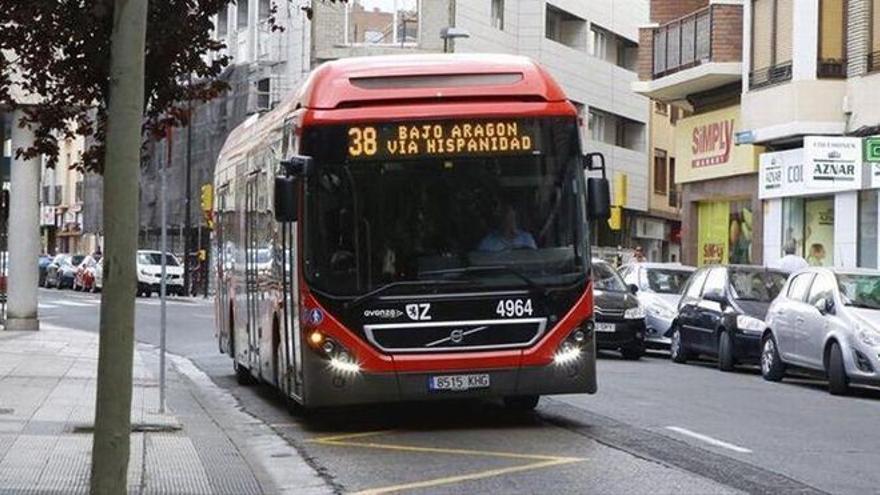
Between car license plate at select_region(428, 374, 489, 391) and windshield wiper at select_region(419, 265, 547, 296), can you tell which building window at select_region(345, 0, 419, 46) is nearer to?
windshield wiper at select_region(419, 265, 547, 296)

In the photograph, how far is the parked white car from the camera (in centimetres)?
5472

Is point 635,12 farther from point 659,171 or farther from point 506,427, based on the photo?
point 506,427

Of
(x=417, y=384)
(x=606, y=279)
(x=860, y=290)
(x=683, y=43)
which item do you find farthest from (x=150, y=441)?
(x=683, y=43)

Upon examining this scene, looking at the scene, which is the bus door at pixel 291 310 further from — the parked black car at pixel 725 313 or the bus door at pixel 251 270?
the parked black car at pixel 725 313

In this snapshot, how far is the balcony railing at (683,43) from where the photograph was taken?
115ft

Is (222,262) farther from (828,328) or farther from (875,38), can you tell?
(875,38)

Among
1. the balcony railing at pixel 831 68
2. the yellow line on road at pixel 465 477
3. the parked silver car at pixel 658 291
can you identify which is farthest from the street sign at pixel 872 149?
the yellow line on road at pixel 465 477

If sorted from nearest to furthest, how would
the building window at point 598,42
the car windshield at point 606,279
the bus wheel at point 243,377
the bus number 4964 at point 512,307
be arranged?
the bus number 4964 at point 512,307
the bus wheel at point 243,377
the car windshield at point 606,279
the building window at point 598,42

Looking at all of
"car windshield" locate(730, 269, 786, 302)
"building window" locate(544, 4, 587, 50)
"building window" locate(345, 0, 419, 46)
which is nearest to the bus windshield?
"car windshield" locate(730, 269, 786, 302)

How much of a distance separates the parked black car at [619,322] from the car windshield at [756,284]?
6.26ft

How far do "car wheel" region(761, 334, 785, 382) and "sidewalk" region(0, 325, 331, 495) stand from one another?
735cm

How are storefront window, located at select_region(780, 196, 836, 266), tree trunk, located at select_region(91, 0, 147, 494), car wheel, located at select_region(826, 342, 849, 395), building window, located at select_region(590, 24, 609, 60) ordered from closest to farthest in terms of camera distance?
tree trunk, located at select_region(91, 0, 147, 494) < car wheel, located at select_region(826, 342, 849, 395) < storefront window, located at select_region(780, 196, 836, 266) < building window, located at select_region(590, 24, 609, 60)

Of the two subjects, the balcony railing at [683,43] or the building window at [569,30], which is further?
the building window at [569,30]

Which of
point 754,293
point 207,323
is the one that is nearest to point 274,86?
point 207,323
